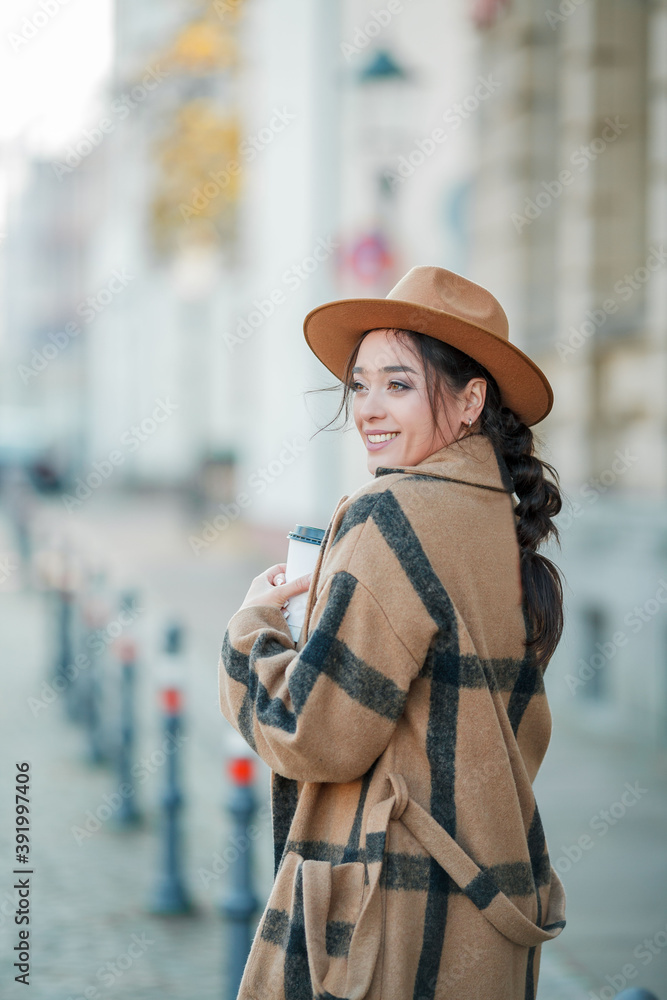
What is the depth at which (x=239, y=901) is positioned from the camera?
3.42m

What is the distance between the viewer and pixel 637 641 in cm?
698

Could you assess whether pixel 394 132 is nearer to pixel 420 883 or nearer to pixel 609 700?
pixel 609 700

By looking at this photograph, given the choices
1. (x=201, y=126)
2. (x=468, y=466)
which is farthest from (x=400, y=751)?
(x=201, y=126)

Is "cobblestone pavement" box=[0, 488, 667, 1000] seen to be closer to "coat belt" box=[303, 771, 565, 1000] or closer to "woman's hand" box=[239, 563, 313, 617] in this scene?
"coat belt" box=[303, 771, 565, 1000]

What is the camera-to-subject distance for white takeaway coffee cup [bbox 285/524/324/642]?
206 centimetres

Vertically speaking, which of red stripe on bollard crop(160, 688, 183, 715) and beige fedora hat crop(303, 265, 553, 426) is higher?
beige fedora hat crop(303, 265, 553, 426)

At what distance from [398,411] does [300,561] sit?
1.13ft

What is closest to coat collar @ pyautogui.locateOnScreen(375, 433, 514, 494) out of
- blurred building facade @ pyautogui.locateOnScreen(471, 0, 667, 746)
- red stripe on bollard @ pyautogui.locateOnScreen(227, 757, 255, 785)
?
red stripe on bollard @ pyautogui.locateOnScreen(227, 757, 255, 785)

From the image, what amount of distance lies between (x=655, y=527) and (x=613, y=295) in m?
2.31

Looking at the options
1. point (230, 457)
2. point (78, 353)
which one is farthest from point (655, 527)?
point (78, 353)

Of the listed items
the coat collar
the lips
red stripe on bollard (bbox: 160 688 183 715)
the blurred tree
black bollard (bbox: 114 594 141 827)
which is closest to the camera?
the coat collar

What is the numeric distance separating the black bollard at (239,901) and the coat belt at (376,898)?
5.49 feet

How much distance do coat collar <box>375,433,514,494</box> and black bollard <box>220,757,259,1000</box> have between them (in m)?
1.88

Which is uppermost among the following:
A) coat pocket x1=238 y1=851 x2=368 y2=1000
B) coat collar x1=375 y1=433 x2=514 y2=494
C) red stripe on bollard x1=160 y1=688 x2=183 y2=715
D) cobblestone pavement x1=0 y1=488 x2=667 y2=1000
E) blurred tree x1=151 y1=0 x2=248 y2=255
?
blurred tree x1=151 y1=0 x2=248 y2=255
